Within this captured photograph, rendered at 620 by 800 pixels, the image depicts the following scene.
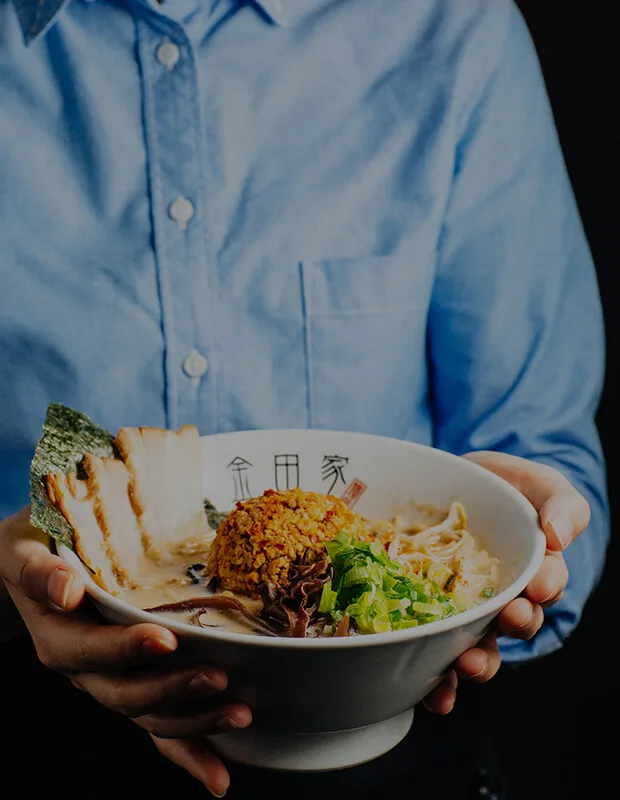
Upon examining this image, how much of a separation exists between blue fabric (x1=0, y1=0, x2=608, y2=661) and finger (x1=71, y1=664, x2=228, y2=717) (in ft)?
2.14

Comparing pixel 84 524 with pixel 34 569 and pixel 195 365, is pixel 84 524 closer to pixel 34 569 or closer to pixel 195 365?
pixel 34 569

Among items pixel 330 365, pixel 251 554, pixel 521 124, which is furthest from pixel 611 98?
pixel 251 554

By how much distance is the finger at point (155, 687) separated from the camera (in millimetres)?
1030

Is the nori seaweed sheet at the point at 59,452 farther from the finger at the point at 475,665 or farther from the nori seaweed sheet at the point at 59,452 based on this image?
the finger at the point at 475,665

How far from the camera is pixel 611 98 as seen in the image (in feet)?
7.53

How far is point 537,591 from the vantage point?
4.00 ft

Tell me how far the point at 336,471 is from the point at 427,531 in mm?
222

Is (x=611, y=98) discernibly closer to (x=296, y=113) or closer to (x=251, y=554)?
(x=296, y=113)

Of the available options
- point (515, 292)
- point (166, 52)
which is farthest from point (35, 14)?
point (515, 292)

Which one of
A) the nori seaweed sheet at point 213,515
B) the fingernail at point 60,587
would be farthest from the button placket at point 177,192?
the fingernail at point 60,587

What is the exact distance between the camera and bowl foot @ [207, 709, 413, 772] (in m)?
1.18

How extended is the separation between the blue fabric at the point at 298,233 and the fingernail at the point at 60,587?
0.63 metres

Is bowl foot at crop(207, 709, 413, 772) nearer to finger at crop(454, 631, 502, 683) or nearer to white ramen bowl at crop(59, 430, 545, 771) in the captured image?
white ramen bowl at crop(59, 430, 545, 771)

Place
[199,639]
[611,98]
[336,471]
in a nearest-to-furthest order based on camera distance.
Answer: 1. [199,639]
2. [336,471]
3. [611,98]
